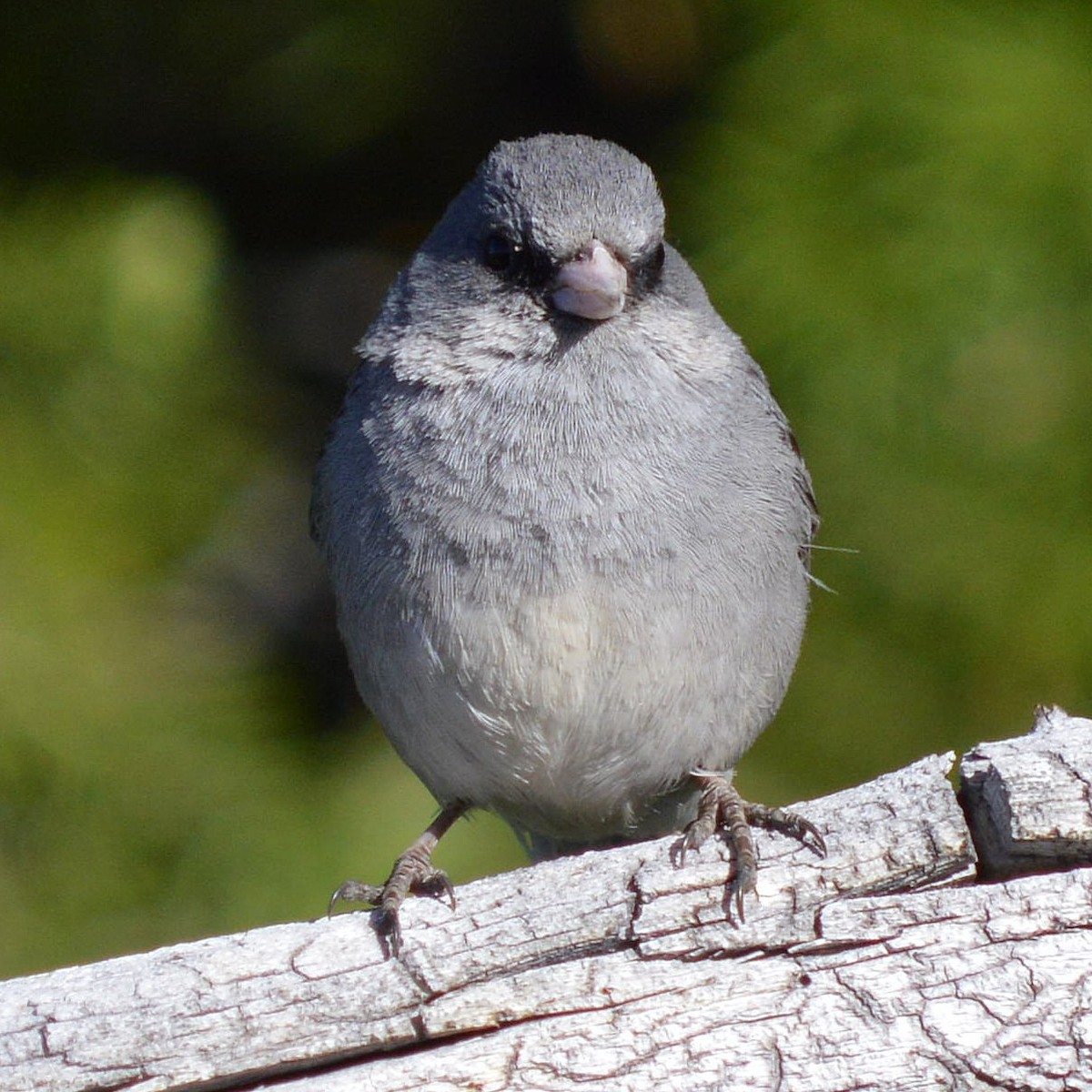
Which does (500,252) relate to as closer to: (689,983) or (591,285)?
(591,285)

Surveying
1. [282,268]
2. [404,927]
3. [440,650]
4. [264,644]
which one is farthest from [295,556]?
[404,927]

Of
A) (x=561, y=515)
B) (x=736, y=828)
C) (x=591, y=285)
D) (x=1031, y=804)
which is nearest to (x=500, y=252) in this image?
(x=591, y=285)

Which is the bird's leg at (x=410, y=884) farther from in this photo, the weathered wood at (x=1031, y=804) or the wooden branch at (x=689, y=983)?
the weathered wood at (x=1031, y=804)

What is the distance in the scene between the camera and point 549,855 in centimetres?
325

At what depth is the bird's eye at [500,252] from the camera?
2684 mm

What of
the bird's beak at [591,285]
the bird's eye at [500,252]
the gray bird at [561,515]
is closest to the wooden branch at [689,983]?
the gray bird at [561,515]

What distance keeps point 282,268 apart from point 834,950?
111 inches

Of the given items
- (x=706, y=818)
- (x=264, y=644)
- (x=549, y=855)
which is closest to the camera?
(x=706, y=818)

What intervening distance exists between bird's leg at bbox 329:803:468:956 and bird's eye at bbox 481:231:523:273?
3.33 ft

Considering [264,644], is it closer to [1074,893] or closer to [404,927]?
[404,927]

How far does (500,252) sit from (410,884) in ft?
3.60

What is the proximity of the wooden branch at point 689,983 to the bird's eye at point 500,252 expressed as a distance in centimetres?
105

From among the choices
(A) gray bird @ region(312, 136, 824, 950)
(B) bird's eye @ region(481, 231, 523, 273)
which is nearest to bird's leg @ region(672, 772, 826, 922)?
(A) gray bird @ region(312, 136, 824, 950)

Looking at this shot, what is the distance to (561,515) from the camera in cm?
255
